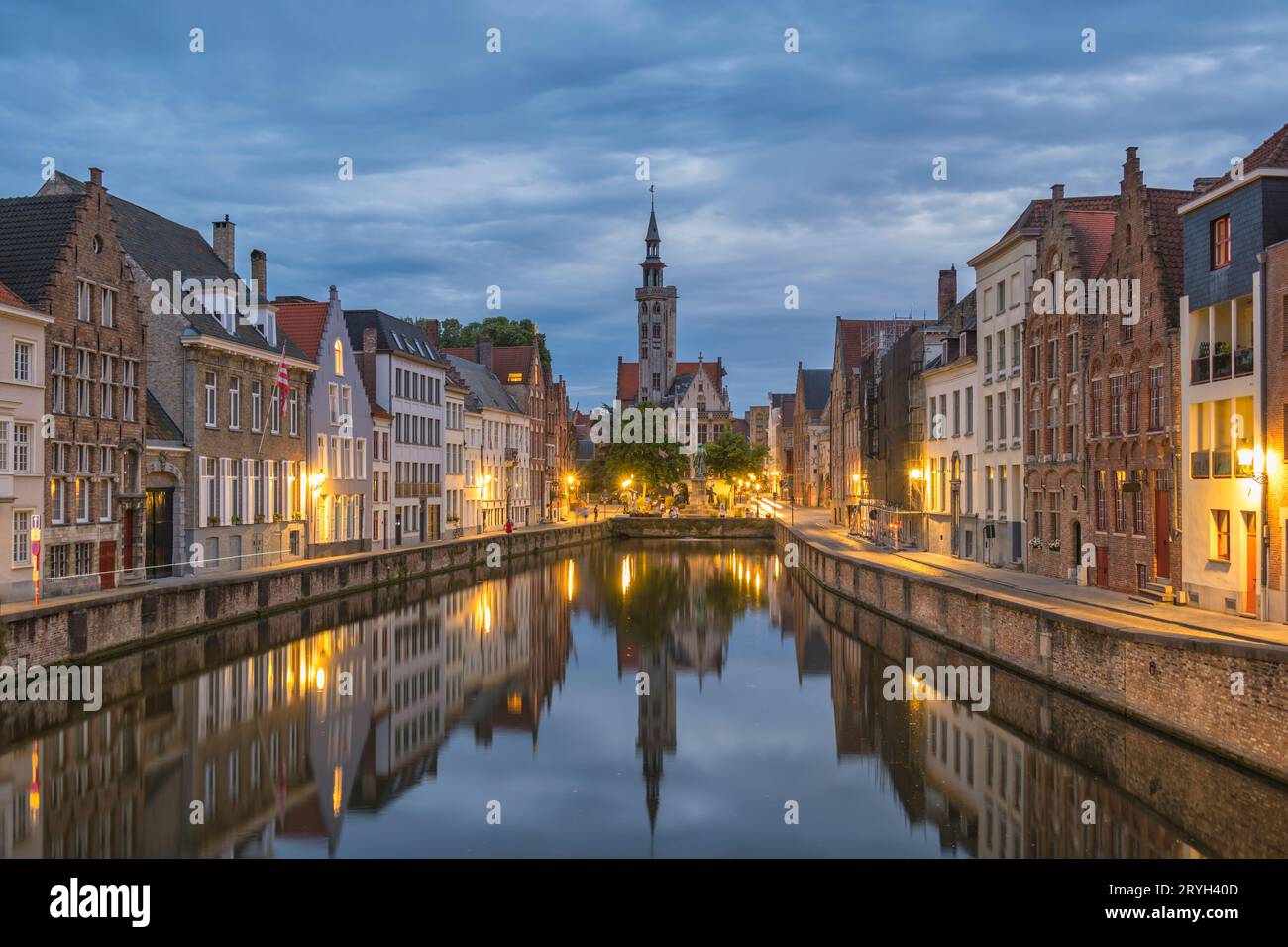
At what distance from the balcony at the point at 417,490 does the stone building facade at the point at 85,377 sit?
81.1 feet

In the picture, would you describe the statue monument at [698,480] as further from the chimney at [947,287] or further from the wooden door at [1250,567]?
the wooden door at [1250,567]

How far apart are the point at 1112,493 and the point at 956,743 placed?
1349 centimetres

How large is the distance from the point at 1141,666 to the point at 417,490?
151 feet

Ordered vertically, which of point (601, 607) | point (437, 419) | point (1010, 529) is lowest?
point (601, 607)

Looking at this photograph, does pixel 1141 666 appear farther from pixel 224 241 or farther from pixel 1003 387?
pixel 224 241

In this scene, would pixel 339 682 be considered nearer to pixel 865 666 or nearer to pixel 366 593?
pixel 865 666

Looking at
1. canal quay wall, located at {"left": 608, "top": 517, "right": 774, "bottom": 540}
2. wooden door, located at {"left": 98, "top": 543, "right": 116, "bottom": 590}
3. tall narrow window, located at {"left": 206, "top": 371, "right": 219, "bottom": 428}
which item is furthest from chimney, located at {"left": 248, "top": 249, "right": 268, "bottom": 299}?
canal quay wall, located at {"left": 608, "top": 517, "right": 774, "bottom": 540}

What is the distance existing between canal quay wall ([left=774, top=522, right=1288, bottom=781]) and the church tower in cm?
11104

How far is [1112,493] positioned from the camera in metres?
32.8

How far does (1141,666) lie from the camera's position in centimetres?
2092

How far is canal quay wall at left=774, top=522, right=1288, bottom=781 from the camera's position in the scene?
57.2ft

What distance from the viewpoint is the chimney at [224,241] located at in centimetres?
4823
